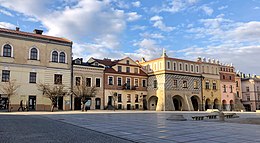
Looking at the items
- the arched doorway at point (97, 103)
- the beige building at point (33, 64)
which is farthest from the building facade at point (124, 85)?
the beige building at point (33, 64)

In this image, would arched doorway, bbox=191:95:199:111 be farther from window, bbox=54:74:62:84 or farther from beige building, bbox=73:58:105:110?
window, bbox=54:74:62:84

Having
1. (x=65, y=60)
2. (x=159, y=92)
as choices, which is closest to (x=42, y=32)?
(x=65, y=60)

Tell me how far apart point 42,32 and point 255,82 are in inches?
2333

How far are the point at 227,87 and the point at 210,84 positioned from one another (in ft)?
25.0

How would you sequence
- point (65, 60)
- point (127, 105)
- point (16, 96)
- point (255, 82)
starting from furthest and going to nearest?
point (255, 82), point (127, 105), point (65, 60), point (16, 96)

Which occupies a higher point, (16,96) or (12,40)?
(12,40)

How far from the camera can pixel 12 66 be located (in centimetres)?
3662

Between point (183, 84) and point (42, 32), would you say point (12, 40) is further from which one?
point (183, 84)

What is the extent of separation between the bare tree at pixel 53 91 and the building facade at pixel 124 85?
30.6 feet

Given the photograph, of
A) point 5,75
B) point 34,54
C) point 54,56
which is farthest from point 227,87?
point 5,75

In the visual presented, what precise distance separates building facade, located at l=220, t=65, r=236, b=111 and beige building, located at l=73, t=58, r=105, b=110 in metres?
30.6

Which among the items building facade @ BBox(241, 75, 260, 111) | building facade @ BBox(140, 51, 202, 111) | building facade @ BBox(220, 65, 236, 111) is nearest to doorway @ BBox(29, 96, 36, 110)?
building facade @ BBox(140, 51, 202, 111)

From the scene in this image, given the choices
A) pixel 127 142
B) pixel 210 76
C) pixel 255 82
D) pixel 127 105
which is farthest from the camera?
pixel 255 82

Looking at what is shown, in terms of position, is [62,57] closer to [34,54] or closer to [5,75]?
[34,54]
